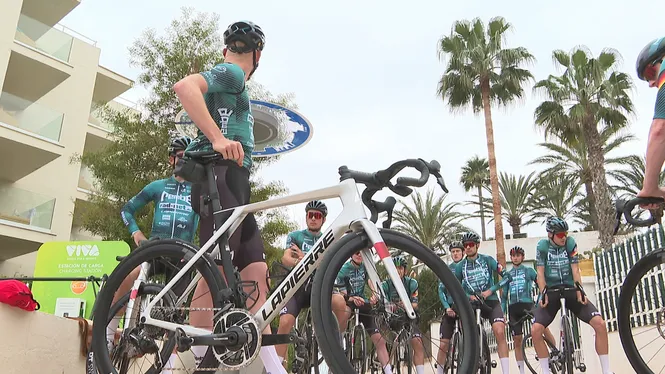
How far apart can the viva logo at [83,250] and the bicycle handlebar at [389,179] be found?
860 centimetres

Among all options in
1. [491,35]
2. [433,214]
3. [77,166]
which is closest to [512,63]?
[491,35]

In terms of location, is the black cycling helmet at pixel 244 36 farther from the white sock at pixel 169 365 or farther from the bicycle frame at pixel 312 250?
the white sock at pixel 169 365

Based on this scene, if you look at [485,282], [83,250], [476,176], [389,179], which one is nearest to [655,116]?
[389,179]

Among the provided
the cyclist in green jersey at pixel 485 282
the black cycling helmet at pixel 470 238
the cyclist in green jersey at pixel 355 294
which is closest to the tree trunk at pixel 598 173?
the cyclist in green jersey at pixel 485 282

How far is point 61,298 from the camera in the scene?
10.1 metres

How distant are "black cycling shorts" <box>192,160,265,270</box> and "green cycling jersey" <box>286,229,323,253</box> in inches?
123

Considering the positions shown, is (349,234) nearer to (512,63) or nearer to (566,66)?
(512,63)

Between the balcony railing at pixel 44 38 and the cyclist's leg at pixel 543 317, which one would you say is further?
the balcony railing at pixel 44 38

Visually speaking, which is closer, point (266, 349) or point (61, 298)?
point (266, 349)

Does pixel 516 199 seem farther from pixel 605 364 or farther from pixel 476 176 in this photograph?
pixel 605 364

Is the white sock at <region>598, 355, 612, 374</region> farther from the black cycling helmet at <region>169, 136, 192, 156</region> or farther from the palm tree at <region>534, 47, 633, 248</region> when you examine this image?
the palm tree at <region>534, 47, 633, 248</region>

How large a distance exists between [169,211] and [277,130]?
3.09 metres

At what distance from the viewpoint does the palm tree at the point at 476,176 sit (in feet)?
139

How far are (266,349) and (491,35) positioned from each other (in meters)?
23.3
